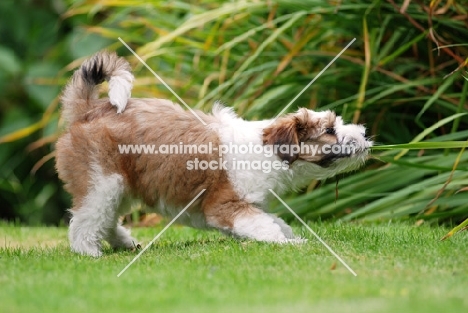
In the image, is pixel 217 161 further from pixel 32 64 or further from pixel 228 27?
pixel 32 64

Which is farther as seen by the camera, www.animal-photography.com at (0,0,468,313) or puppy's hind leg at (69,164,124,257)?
puppy's hind leg at (69,164,124,257)

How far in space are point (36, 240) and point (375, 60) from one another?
373 centimetres

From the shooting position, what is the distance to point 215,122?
619cm

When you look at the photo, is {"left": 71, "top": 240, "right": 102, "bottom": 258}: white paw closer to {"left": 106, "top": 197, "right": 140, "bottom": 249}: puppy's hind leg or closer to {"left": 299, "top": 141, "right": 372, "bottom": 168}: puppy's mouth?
{"left": 106, "top": 197, "right": 140, "bottom": 249}: puppy's hind leg

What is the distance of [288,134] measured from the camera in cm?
592

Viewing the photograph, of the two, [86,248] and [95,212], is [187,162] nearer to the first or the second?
[95,212]

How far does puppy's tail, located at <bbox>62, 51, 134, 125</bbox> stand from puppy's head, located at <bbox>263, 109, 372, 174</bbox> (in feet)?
3.91

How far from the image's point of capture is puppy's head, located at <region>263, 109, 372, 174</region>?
5938mm

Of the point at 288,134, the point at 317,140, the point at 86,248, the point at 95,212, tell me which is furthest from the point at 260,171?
the point at 86,248

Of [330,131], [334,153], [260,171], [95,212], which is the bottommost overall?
[95,212]

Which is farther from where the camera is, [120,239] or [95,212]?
[120,239]

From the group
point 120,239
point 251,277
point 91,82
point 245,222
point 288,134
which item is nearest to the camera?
point 251,277

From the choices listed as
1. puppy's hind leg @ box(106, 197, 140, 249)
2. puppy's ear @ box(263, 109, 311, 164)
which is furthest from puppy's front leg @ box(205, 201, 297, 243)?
puppy's hind leg @ box(106, 197, 140, 249)

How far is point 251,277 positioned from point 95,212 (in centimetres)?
159
